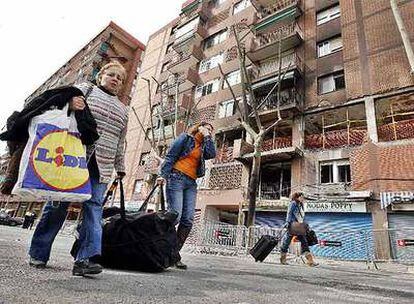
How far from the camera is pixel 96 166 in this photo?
252cm

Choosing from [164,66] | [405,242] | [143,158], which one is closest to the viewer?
[405,242]

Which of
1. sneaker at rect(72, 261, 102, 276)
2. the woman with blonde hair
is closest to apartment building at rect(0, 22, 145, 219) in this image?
the woman with blonde hair

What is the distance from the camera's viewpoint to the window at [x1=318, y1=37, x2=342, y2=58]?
1836cm

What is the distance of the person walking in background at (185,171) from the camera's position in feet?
11.7

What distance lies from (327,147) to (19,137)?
644 inches

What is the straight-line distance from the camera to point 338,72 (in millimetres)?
17703

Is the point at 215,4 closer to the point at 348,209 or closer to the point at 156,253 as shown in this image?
the point at 348,209

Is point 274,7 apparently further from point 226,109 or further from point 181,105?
point 181,105

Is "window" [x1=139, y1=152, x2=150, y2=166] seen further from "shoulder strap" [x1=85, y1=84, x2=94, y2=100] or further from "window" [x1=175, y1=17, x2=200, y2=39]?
"shoulder strap" [x1=85, y1=84, x2=94, y2=100]

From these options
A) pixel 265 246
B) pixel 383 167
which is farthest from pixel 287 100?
pixel 265 246

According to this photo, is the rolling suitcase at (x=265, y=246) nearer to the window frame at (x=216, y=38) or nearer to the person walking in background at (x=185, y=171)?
the person walking in background at (x=185, y=171)

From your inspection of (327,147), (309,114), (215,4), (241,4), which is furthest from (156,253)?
(215,4)

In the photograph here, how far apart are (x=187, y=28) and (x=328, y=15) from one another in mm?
14071

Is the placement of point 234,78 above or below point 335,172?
above
